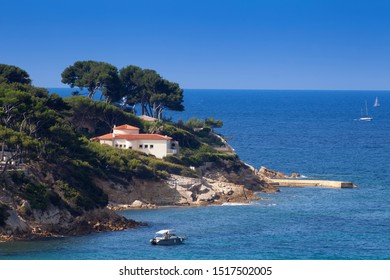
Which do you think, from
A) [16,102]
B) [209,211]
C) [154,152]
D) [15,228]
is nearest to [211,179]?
[154,152]

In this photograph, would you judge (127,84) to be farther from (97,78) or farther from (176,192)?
(176,192)

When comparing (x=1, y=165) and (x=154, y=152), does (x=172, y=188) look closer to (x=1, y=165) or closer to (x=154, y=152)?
(x=154, y=152)

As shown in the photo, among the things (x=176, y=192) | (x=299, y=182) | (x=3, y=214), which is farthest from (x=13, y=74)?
(x=3, y=214)

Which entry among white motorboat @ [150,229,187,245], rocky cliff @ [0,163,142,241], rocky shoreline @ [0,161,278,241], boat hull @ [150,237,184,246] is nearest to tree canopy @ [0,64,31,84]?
rocky shoreline @ [0,161,278,241]

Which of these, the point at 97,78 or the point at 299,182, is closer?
the point at 299,182

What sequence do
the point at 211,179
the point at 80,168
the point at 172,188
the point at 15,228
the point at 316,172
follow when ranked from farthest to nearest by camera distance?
1. the point at 316,172
2. the point at 211,179
3. the point at 172,188
4. the point at 80,168
5. the point at 15,228

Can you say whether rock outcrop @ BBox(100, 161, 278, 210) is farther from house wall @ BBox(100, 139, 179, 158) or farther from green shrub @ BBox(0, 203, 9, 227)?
green shrub @ BBox(0, 203, 9, 227)

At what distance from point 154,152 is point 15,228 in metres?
40.7

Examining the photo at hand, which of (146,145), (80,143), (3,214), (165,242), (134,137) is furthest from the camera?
(146,145)

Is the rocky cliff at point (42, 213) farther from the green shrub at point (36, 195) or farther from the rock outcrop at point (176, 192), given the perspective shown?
the rock outcrop at point (176, 192)

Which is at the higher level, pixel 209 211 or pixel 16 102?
pixel 16 102

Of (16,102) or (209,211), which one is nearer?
(16,102)

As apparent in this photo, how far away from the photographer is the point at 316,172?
13875 centimetres

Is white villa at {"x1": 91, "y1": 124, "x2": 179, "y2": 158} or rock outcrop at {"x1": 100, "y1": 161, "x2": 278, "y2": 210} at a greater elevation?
white villa at {"x1": 91, "y1": 124, "x2": 179, "y2": 158}
